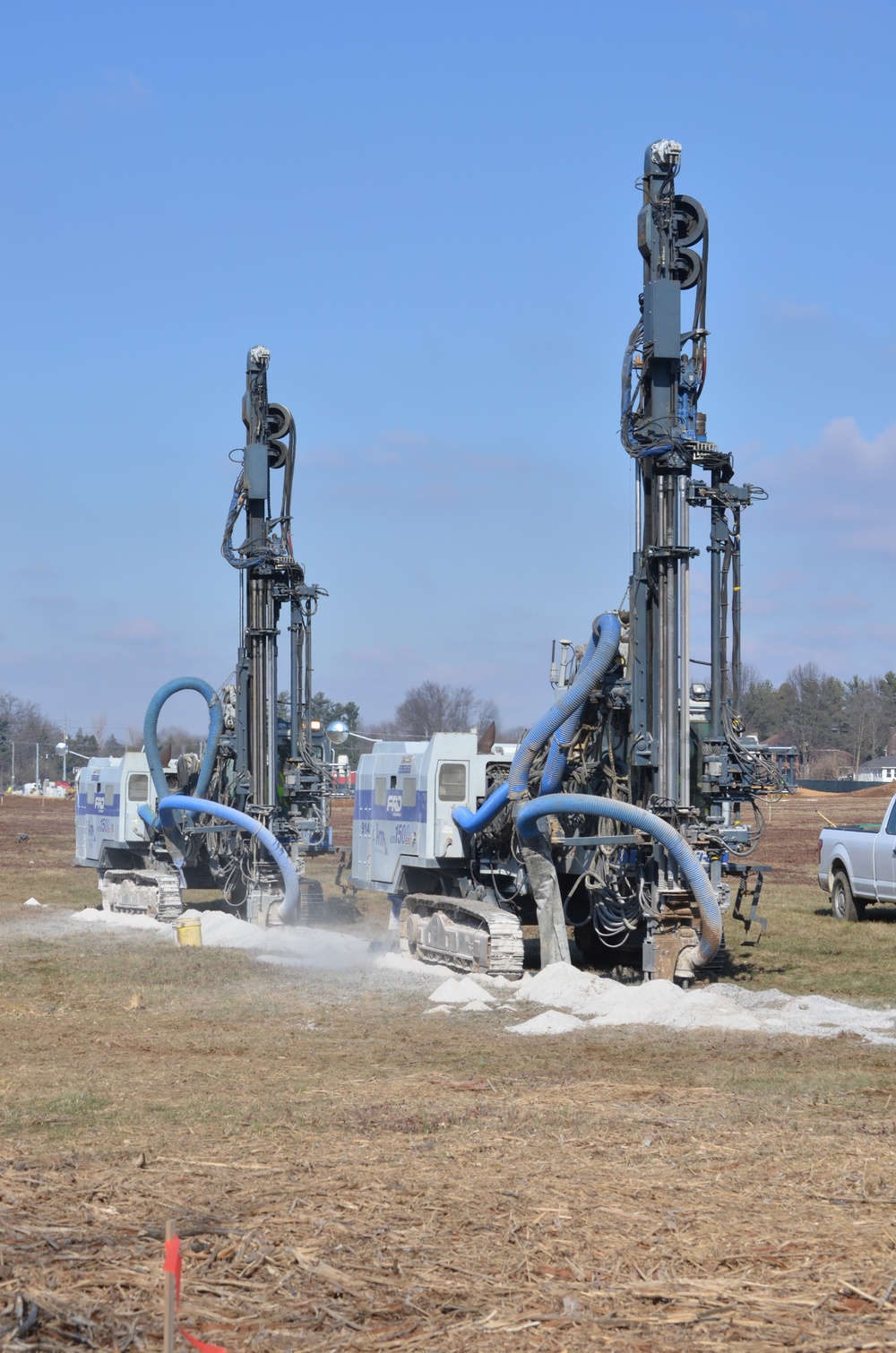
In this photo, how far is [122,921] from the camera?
88.1 ft

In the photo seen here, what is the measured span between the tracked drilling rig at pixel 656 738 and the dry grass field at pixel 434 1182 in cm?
266

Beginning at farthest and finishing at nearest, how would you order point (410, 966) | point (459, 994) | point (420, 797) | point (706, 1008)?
point (420, 797)
point (410, 966)
point (459, 994)
point (706, 1008)

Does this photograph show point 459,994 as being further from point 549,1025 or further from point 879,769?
point 879,769

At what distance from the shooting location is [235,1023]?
15648 millimetres

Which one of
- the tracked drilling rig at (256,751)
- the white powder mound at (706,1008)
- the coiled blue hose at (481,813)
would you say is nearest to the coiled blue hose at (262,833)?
the tracked drilling rig at (256,751)

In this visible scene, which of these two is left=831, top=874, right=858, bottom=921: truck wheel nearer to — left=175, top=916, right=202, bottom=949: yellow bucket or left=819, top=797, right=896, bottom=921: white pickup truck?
left=819, top=797, right=896, bottom=921: white pickup truck

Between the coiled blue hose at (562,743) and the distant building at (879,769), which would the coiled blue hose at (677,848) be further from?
the distant building at (879,769)

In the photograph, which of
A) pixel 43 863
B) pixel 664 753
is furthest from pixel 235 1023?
pixel 43 863

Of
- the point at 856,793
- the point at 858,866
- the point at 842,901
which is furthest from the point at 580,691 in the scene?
the point at 856,793

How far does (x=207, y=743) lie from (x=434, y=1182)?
61.0 ft

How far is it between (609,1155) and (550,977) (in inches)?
315

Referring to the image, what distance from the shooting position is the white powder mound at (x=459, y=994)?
16.7m

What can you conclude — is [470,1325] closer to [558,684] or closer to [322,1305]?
[322,1305]

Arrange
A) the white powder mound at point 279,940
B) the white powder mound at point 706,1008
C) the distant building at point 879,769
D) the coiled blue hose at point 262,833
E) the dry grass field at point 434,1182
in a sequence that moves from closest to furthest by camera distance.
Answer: the dry grass field at point 434,1182, the white powder mound at point 706,1008, the white powder mound at point 279,940, the coiled blue hose at point 262,833, the distant building at point 879,769
